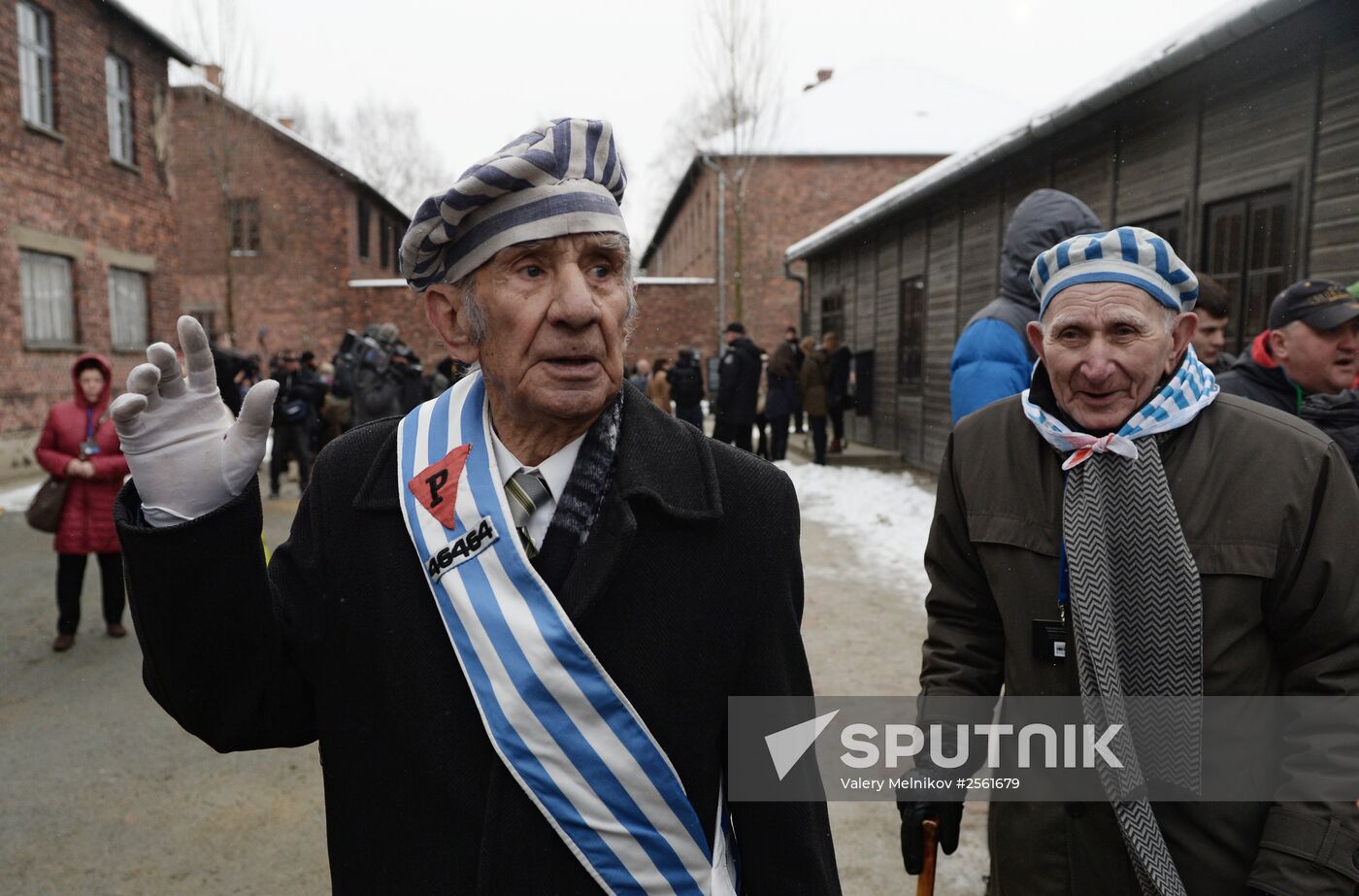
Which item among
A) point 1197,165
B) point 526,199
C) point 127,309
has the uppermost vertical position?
point 1197,165

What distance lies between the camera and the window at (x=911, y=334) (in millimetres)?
14188

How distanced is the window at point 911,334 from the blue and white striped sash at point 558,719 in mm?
12936

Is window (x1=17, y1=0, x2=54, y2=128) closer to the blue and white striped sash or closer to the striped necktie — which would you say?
the striped necktie

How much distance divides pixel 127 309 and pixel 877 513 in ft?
44.5

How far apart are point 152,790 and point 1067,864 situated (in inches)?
138

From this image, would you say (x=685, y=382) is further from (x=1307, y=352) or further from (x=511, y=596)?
(x=511, y=596)

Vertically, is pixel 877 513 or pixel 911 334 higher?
pixel 911 334

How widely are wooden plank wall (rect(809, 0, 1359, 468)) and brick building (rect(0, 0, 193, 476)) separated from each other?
12290 mm

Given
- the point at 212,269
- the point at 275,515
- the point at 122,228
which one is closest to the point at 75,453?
the point at 275,515

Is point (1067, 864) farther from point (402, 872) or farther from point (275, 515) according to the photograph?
point (275, 515)

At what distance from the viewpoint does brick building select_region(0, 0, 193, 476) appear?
13977 millimetres

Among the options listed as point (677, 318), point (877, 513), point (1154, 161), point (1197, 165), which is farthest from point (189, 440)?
point (677, 318)

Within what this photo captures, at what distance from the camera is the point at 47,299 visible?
15.1 meters
